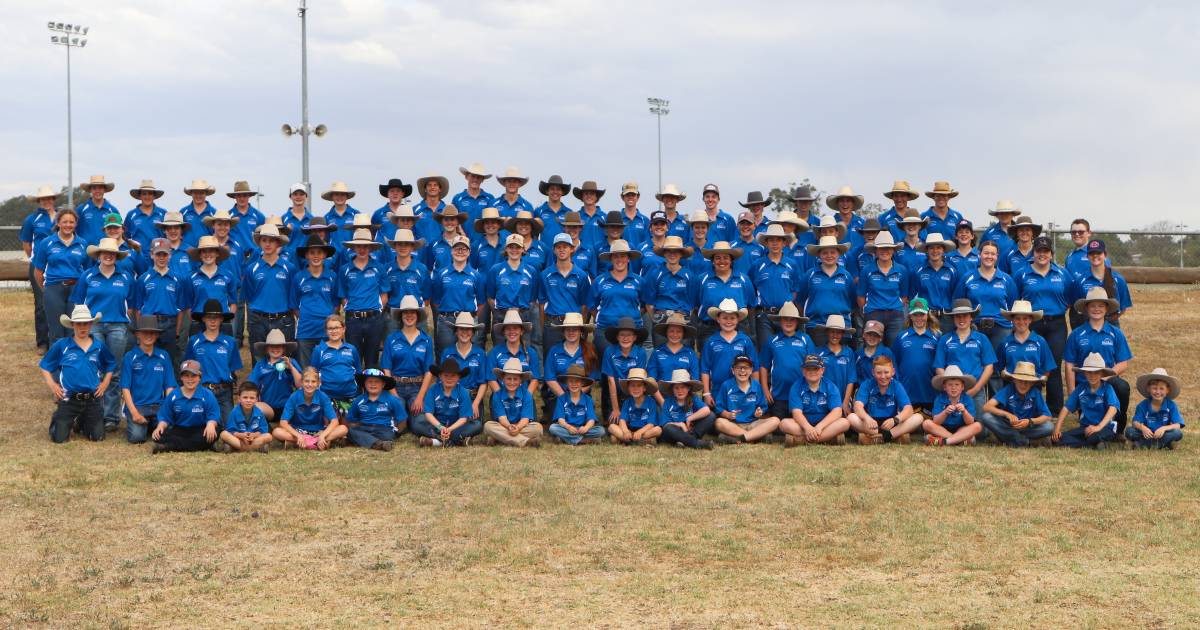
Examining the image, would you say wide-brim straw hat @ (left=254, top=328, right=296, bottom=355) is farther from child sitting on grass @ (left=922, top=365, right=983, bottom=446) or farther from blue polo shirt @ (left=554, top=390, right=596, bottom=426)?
child sitting on grass @ (left=922, top=365, right=983, bottom=446)

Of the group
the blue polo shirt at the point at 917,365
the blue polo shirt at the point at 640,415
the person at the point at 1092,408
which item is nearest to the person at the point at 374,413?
the blue polo shirt at the point at 640,415

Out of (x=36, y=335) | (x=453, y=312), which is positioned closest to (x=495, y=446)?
(x=453, y=312)

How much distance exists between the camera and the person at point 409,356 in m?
14.1

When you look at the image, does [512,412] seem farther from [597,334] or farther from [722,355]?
[722,355]

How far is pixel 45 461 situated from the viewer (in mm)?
12656

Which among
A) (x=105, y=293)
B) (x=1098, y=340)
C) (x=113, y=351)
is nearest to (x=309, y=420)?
(x=113, y=351)

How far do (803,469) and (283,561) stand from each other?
5202mm

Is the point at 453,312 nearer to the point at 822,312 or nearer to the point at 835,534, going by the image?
the point at 822,312

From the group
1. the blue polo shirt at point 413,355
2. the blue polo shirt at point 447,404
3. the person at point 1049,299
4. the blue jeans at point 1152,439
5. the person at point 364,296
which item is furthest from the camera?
the person at point 364,296

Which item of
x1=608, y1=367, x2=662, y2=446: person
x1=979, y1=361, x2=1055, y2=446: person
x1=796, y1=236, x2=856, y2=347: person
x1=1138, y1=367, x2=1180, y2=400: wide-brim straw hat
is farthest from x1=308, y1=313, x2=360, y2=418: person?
x1=1138, y1=367, x2=1180, y2=400: wide-brim straw hat

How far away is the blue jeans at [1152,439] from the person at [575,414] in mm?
5527

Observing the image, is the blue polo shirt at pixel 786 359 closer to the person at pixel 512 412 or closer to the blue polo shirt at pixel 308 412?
the person at pixel 512 412

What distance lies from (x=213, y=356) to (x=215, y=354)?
0.03m

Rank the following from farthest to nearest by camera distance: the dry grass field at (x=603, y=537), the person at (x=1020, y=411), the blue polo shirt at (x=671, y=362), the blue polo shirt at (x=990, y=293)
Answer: the blue polo shirt at (x=990, y=293)
the blue polo shirt at (x=671, y=362)
the person at (x=1020, y=411)
the dry grass field at (x=603, y=537)
